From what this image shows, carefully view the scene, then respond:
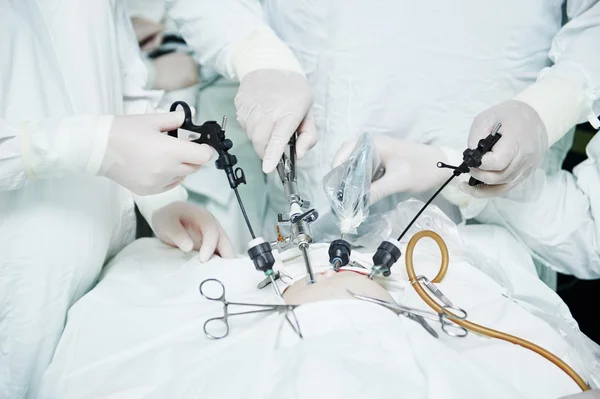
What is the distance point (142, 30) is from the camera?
2061mm

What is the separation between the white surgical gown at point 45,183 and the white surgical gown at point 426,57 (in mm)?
597

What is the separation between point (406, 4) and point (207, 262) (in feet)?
2.75

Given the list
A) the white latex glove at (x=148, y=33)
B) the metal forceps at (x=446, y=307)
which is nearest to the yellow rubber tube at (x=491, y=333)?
the metal forceps at (x=446, y=307)

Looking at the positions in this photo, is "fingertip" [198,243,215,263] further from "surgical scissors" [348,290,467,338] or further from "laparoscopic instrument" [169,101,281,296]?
"surgical scissors" [348,290,467,338]

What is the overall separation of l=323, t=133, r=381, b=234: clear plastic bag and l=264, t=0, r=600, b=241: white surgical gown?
259 mm

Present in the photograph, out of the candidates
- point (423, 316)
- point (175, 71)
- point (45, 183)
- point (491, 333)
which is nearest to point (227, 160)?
point (45, 183)

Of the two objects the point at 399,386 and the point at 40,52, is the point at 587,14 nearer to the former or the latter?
the point at 399,386

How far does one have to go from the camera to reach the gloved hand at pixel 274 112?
1.30 meters

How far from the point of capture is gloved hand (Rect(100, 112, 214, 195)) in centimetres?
110

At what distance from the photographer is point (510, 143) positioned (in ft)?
4.00

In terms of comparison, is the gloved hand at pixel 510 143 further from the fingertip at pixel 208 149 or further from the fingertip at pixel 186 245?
the fingertip at pixel 186 245

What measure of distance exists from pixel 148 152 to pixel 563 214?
1.09m

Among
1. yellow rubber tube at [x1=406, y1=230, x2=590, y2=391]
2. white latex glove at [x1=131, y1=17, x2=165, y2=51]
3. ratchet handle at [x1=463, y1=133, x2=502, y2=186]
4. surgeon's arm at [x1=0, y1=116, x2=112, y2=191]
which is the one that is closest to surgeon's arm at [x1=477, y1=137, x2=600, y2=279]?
ratchet handle at [x1=463, y1=133, x2=502, y2=186]

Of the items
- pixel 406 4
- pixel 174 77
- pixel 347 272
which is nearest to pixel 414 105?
pixel 406 4
